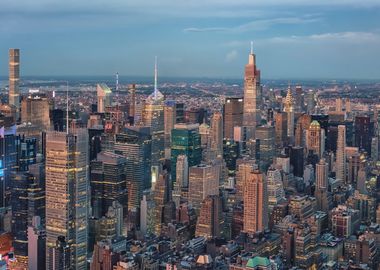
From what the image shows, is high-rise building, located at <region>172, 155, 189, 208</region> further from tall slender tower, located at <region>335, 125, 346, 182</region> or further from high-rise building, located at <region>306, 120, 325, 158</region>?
high-rise building, located at <region>306, 120, 325, 158</region>

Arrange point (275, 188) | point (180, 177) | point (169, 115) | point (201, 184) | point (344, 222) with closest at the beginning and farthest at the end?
1. point (344, 222)
2. point (275, 188)
3. point (201, 184)
4. point (180, 177)
5. point (169, 115)

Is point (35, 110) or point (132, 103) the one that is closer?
point (35, 110)

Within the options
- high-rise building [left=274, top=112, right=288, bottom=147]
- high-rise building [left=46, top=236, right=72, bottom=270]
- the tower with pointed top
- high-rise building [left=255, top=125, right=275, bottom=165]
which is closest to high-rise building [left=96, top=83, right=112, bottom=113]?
high-rise building [left=255, top=125, right=275, bottom=165]

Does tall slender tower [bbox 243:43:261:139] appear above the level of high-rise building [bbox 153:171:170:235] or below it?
above

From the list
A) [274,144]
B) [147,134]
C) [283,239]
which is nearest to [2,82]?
[147,134]

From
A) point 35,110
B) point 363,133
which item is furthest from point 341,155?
point 35,110

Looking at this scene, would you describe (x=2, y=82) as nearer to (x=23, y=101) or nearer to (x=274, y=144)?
(x=23, y=101)

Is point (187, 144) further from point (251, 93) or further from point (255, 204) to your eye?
point (255, 204)
